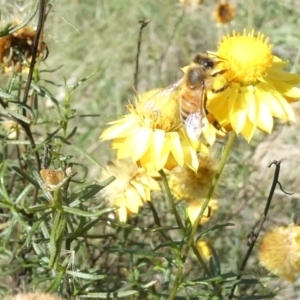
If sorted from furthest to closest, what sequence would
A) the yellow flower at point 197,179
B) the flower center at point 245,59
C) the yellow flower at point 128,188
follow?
the yellow flower at point 197,179 < the yellow flower at point 128,188 < the flower center at point 245,59

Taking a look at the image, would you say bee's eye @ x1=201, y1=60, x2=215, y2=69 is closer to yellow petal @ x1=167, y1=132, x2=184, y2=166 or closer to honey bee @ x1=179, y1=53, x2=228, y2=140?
honey bee @ x1=179, y1=53, x2=228, y2=140

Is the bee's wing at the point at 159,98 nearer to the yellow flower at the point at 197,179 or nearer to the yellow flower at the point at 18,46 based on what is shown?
the yellow flower at the point at 197,179

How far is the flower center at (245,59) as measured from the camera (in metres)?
1.46

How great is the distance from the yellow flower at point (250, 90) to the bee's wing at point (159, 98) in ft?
0.34

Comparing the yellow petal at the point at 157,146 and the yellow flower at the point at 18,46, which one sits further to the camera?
the yellow flower at the point at 18,46

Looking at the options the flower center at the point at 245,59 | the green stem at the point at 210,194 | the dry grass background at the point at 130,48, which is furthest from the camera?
the dry grass background at the point at 130,48

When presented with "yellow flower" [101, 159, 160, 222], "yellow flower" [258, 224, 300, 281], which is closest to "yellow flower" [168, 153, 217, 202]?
"yellow flower" [101, 159, 160, 222]

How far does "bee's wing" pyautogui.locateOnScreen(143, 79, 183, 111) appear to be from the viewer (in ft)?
4.91

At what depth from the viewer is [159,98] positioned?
154 centimetres

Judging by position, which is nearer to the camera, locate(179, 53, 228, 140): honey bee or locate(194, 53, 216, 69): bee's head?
locate(179, 53, 228, 140): honey bee

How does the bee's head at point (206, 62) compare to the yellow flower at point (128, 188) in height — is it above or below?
above

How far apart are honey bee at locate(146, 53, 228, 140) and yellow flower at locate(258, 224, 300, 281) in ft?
1.89

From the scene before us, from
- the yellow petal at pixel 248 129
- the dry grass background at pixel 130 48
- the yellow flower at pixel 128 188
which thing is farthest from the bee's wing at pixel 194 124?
the dry grass background at pixel 130 48

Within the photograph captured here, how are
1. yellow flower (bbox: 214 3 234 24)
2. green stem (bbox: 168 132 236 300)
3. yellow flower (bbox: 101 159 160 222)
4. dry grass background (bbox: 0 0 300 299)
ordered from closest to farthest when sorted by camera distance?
green stem (bbox: 168 132 236 300) → yellow flower (bbox: 101 159 160 222) → yellow flower (bbox: 214 3 234 24) → dry grass background (bbox: 0 0 300 299)
